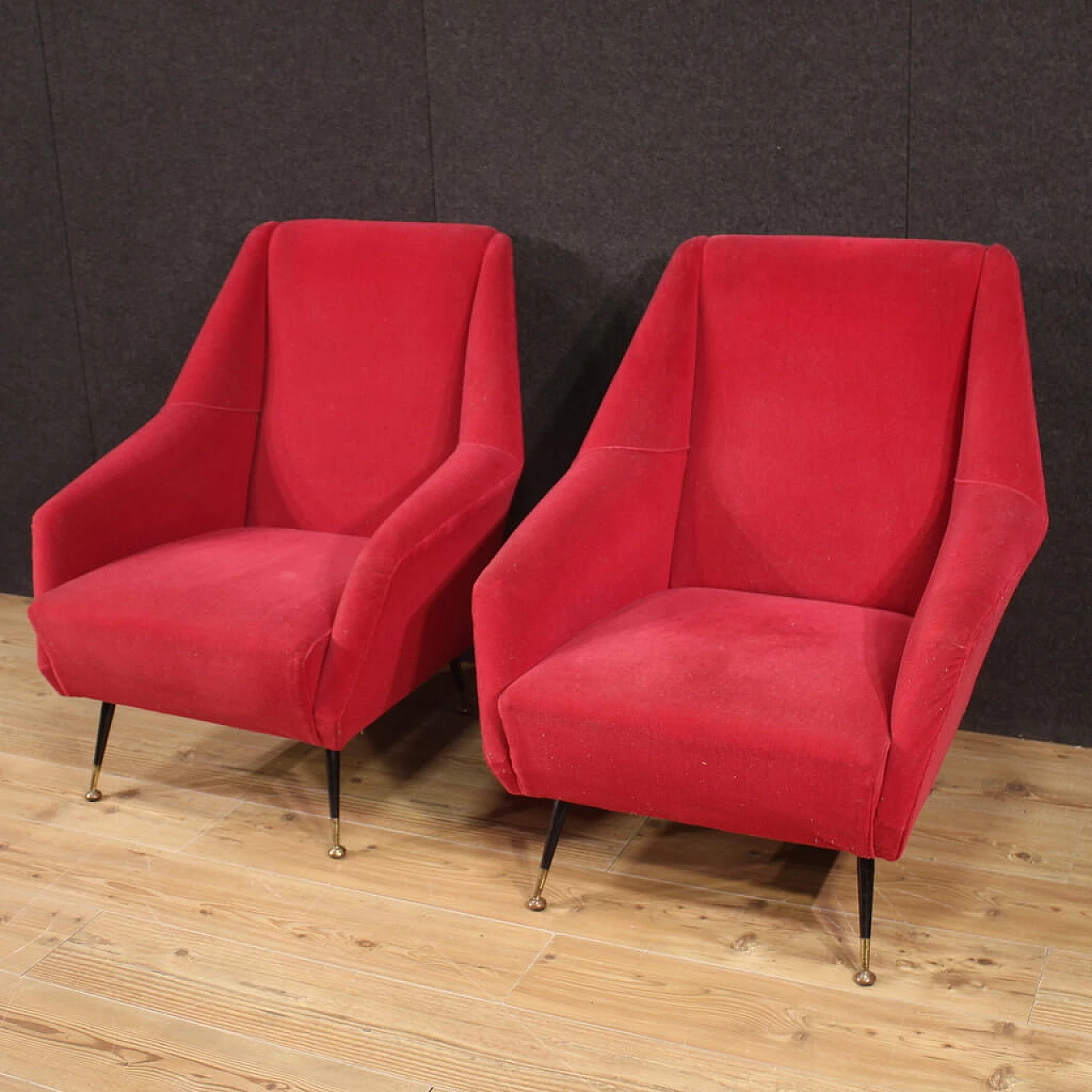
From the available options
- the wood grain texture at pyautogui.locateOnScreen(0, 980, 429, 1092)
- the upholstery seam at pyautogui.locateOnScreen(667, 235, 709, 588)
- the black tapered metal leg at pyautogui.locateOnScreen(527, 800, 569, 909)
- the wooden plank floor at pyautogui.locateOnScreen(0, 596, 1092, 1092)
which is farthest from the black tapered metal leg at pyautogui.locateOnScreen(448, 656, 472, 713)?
the wood grain texture at pyautogui.locateOnScreen(0, 980, 429, 1092)

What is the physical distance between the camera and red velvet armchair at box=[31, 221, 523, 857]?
2.32 meters

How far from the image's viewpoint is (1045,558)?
2.69 meters

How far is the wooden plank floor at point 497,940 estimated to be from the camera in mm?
1888

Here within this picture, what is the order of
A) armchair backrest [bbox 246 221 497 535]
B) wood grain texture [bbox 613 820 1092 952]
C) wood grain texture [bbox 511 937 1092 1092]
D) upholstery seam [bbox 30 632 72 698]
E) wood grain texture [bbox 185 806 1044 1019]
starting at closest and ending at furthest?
1. wood grain texture [bbox 511 937 1092 1092]
2. wood grain texture [bbox 185 806 1044 1019]
3. wood grain texture [bbox 613 820 1092 952]
4. upholstery seam [bbox 30 632 72 698]
5. armchair backrest [bbox 246 221 497 535]

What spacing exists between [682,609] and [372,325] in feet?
3.09

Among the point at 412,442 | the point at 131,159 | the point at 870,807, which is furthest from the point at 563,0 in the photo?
the point at 870,807

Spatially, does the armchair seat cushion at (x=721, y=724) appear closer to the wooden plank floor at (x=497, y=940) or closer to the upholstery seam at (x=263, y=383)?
the wooden plank floor at (x=497, y=940)

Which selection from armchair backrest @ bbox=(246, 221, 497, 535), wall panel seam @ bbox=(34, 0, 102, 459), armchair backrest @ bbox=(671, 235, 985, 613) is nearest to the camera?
armchair backrest @ bbox=(671, 235, 985, 613)

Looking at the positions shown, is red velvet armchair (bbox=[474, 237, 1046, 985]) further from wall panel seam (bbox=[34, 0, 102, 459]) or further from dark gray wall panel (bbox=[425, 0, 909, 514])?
wall panel seam (bbox=[34, 0, 102, 459])

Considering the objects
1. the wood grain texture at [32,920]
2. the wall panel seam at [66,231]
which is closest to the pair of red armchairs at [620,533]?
the wood grain texture at [32,920]

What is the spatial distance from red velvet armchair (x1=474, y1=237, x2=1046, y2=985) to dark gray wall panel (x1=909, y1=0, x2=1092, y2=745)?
0.25 m

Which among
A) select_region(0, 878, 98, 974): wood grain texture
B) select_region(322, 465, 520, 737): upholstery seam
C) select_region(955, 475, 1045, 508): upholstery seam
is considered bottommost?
select_region(0, 878, 98, 974): wood grain texture

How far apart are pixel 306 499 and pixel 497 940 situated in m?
1.12

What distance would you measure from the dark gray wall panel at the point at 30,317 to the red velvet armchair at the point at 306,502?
80cm
